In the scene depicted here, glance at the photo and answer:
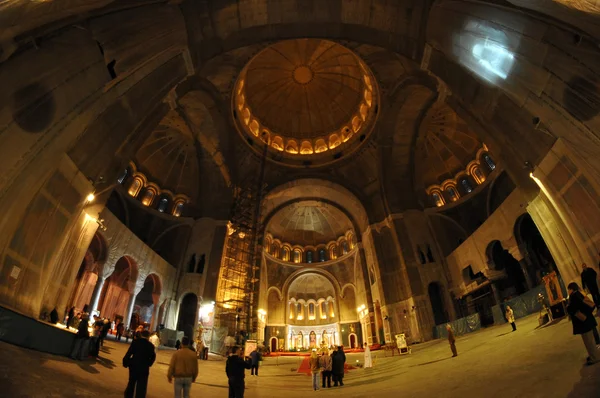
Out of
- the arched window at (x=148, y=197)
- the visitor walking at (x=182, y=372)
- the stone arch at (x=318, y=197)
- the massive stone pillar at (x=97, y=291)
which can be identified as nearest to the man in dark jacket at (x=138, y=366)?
the visitor walking at (x=182, y=372)

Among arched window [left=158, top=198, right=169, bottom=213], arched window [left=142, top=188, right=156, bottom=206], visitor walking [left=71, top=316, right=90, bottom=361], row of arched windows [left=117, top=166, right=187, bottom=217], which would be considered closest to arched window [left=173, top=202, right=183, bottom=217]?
row of arched windows [left=117, top=166, right=187, bottom=217]

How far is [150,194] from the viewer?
2433cm

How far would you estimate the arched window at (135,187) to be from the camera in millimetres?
22842

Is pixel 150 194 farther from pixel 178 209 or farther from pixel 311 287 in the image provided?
pixel 311 287

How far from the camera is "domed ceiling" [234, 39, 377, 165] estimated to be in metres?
26.7

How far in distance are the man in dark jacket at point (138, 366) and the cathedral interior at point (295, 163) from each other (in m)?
4.28

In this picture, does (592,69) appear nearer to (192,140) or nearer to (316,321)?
(192,140)

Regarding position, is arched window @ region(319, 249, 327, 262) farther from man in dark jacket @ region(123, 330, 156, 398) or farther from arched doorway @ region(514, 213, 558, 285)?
man in dark jacket @ region(123, 330, 156, 398)

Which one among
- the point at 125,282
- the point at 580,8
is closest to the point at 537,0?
the point at 580,8

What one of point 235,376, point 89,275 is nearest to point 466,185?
point 235,376

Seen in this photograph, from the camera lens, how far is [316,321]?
113 feet

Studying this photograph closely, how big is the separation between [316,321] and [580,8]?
112 feet

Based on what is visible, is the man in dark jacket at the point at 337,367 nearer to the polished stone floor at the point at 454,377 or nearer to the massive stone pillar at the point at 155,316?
the polished stone floor at the point at 454,377

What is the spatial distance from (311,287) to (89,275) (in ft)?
77.9
